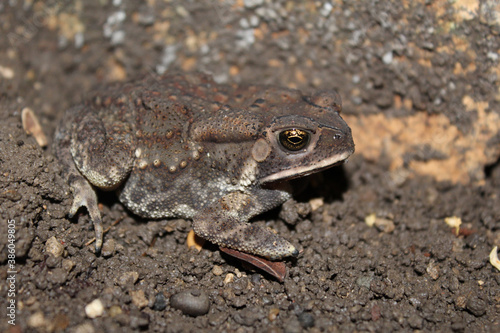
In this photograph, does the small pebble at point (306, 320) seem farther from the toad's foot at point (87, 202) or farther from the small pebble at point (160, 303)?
the toad's foot at point (87, 202)

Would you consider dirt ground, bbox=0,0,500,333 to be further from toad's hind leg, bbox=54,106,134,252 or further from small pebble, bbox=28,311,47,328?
toad's hind leg, bbox=54,106,134,252

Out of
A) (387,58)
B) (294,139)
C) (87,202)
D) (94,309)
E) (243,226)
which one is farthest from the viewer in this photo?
(387,58)

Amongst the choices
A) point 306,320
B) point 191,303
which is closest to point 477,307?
point 306,320

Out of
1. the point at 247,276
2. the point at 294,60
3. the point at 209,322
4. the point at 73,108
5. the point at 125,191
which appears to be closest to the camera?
the point at 209,322

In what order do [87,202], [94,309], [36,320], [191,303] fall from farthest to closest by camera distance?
[87,202] < [191,303] < [94,309] < [36,320]

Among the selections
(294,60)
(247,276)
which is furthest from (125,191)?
(294,60)

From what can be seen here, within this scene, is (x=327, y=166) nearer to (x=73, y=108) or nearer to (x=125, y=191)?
(x=125, y=191)

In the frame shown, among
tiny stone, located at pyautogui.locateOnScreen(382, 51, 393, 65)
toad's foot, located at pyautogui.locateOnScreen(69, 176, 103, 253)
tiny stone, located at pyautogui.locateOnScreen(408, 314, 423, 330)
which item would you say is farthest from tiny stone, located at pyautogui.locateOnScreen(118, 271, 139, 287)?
tiny stone, located at pyautogui.locateOnScreen(382, 51, 393, 65)

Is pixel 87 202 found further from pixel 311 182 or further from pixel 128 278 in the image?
pixel 311 182
